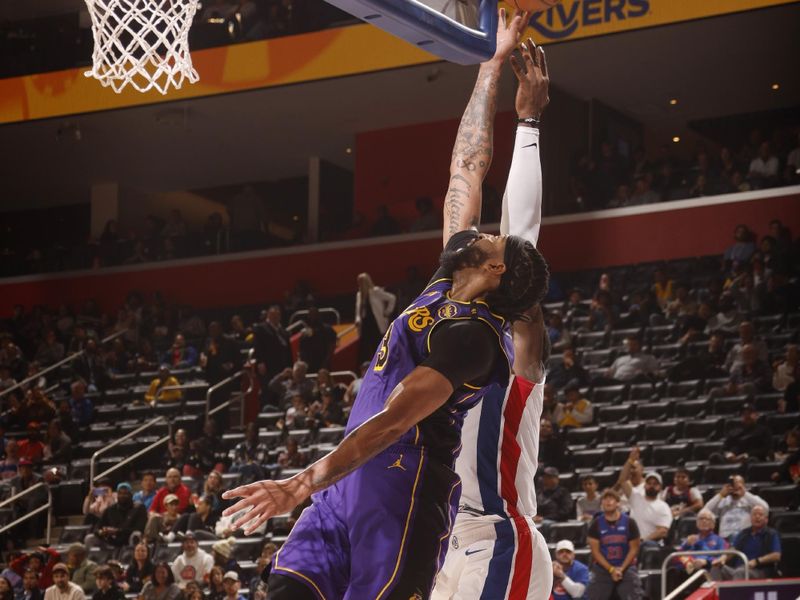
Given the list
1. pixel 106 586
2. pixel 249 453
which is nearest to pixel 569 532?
pixel 106 586

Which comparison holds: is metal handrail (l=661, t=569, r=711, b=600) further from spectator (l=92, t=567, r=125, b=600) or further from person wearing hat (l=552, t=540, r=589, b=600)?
spectator (l=92, t=567, r=125, b=600)

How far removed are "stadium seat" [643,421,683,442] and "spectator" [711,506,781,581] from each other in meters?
3.14

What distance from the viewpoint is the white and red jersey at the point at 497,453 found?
482 cm

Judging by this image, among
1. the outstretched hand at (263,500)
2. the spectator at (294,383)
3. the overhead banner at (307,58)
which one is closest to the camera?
the outstretched hand at (263,500)

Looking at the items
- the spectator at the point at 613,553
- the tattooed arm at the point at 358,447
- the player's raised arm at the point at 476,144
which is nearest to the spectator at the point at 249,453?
the spectator at the point at 613,553

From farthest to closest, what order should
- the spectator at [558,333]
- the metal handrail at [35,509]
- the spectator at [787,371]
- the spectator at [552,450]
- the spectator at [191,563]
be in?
the spectator at [558,333]
the metal handrail at [35,509]
the spectator at [787,371]
the spectator at [552,450]
the spectator at [191,563]

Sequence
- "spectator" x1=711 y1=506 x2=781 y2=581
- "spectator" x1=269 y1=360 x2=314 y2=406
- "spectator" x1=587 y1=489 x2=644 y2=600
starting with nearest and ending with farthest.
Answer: "spectator" x1=711 y1=506 x2=781 y2=581, "spectator" x1=587 y1=489 x2=644 y2=600, "spectator" x1=269 y1=360 x2=314 y2=406

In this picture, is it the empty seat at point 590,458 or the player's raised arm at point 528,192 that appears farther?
the empty seat at point 590,458

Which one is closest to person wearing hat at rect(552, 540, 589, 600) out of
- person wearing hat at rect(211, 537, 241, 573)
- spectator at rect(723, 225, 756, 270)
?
person wearing hat at rect(211, 537, 241, 573)

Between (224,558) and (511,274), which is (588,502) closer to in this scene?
(224,558)

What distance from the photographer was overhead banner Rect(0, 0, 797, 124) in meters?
18.8

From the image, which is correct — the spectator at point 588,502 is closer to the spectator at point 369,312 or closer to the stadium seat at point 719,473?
the stadium seat at point 719,473

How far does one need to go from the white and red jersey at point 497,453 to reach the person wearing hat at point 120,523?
35.5 ft

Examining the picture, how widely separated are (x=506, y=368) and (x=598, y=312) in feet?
45.3
